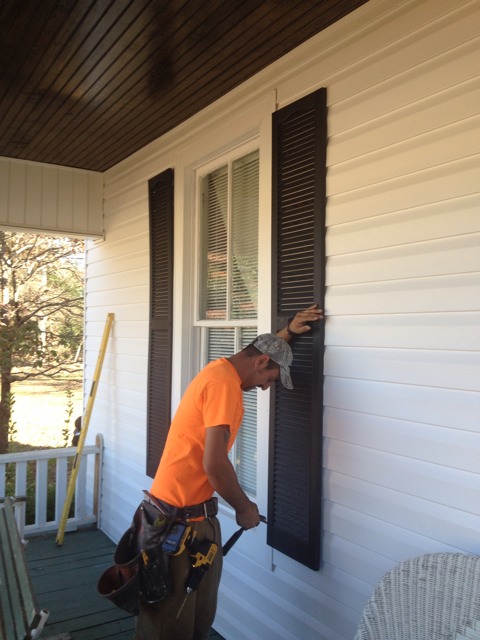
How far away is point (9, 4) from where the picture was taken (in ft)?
8.27

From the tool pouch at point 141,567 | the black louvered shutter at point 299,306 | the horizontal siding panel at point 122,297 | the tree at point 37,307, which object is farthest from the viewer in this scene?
the tree at point 37,307

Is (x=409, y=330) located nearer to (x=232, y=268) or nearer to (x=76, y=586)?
(x=232, y=268)

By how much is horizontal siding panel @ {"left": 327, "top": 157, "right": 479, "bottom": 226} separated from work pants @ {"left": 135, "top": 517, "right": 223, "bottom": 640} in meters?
1.47

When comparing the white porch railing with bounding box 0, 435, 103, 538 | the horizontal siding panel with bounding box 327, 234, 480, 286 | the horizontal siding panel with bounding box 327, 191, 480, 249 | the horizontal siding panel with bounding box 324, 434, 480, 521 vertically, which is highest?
the horizontal siding panel with bounding box 327, 191, 480, 249

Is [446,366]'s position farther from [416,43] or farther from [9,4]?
[9,4]

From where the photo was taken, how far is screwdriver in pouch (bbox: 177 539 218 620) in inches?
91.0

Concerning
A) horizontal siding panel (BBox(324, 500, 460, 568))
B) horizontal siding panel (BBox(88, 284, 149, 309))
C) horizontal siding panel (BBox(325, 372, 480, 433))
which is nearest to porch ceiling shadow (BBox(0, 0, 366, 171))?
horizontal siding panel (BBox(88, 284, 149, 309))

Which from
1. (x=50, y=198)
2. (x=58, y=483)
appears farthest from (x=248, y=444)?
(x=50, y=198)

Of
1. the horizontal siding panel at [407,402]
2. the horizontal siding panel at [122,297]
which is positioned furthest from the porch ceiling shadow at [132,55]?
the horizontal siding panel at [407,402]

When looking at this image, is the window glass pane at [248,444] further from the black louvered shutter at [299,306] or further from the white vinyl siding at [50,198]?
the white vinyl siding at [50,198]

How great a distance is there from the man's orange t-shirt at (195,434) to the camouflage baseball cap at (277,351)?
18cm

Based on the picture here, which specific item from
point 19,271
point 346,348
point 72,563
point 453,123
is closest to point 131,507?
point 72,563

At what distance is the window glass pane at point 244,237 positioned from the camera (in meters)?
3.37

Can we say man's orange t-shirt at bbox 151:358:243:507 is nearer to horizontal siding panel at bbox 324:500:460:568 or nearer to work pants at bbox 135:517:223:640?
work pants at bbox 135:517:223:640
